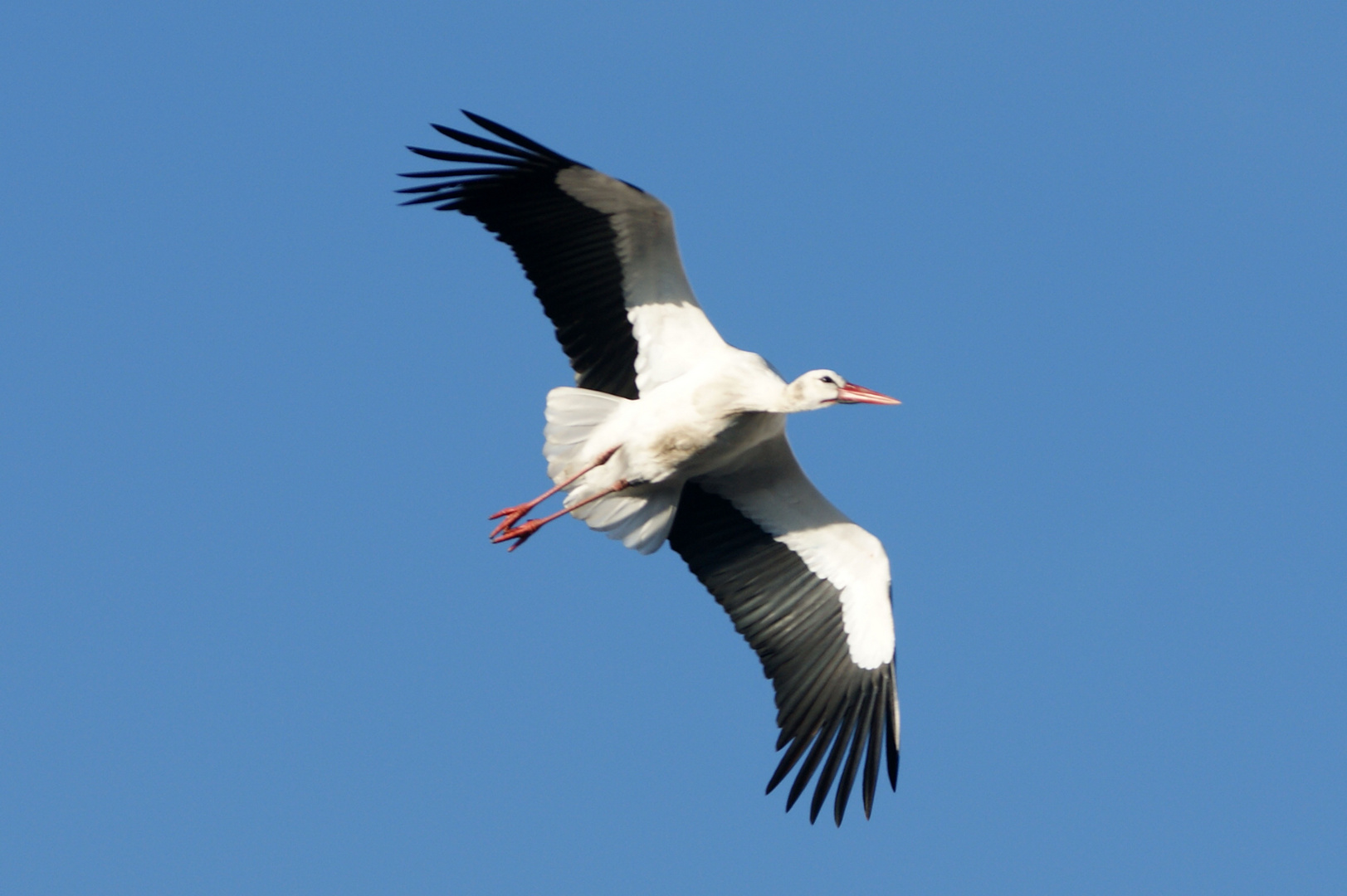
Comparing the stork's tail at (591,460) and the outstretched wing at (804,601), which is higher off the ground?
the stork's tail at (591,460)

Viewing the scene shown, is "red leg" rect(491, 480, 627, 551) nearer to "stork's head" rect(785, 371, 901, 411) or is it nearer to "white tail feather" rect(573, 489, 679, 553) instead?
"white tail feather" rect(573, 489, 679, 553)

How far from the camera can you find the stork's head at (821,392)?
32.8ft

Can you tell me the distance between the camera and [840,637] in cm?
1073

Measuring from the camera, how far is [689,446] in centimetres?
1019

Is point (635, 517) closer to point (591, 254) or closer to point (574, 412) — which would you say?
point (574, 412)

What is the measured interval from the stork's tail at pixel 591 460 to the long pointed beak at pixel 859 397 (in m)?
1.25

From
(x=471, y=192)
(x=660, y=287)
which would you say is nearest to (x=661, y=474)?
(x=660, y=287)

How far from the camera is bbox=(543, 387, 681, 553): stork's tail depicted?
34.0ft

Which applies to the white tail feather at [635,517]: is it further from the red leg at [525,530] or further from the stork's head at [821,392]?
the stork's head at [821,392]

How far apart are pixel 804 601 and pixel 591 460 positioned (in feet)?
5.46

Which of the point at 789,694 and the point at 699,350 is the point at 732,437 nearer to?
the point at 699,350

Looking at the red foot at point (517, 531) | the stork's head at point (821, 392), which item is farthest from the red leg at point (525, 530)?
the stork's head at point (821, 392)

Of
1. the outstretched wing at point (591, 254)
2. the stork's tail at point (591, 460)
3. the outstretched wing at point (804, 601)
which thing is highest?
the outstretched wing at point (591, 254)

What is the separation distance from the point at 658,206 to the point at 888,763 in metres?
3.48
